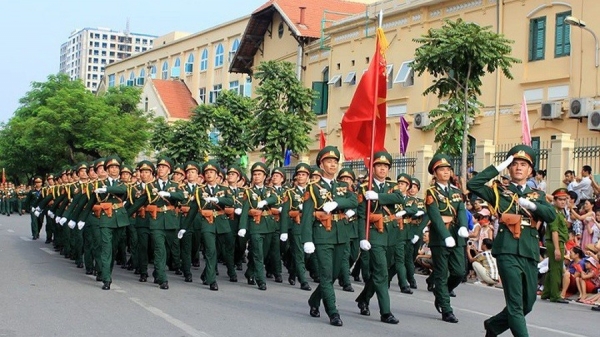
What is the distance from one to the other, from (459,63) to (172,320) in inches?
520

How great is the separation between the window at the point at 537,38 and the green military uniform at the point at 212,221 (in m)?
15.2

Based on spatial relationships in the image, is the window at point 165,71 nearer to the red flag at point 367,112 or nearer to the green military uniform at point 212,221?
the green military uniform at point 212,221

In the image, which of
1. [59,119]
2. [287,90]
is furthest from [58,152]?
[287,90]

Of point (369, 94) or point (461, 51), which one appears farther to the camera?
point (461, 51)

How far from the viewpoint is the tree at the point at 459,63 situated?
2216 cm

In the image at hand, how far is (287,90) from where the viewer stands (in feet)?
101

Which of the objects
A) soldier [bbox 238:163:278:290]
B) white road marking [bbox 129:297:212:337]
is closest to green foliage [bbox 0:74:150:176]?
soldier [bbox 238:163:278:290]

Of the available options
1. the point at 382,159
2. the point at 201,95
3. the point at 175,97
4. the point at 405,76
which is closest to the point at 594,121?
the point at 405,76

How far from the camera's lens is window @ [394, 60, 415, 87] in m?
34.3

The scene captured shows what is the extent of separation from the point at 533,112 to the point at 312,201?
18564mm

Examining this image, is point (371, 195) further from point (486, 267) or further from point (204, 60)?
point (204, 60)

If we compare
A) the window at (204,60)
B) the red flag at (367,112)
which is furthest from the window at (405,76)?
the window at (204,60)

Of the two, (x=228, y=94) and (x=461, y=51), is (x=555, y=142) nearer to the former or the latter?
(x=461, y=51)

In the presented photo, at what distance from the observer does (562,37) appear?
1096 inches
